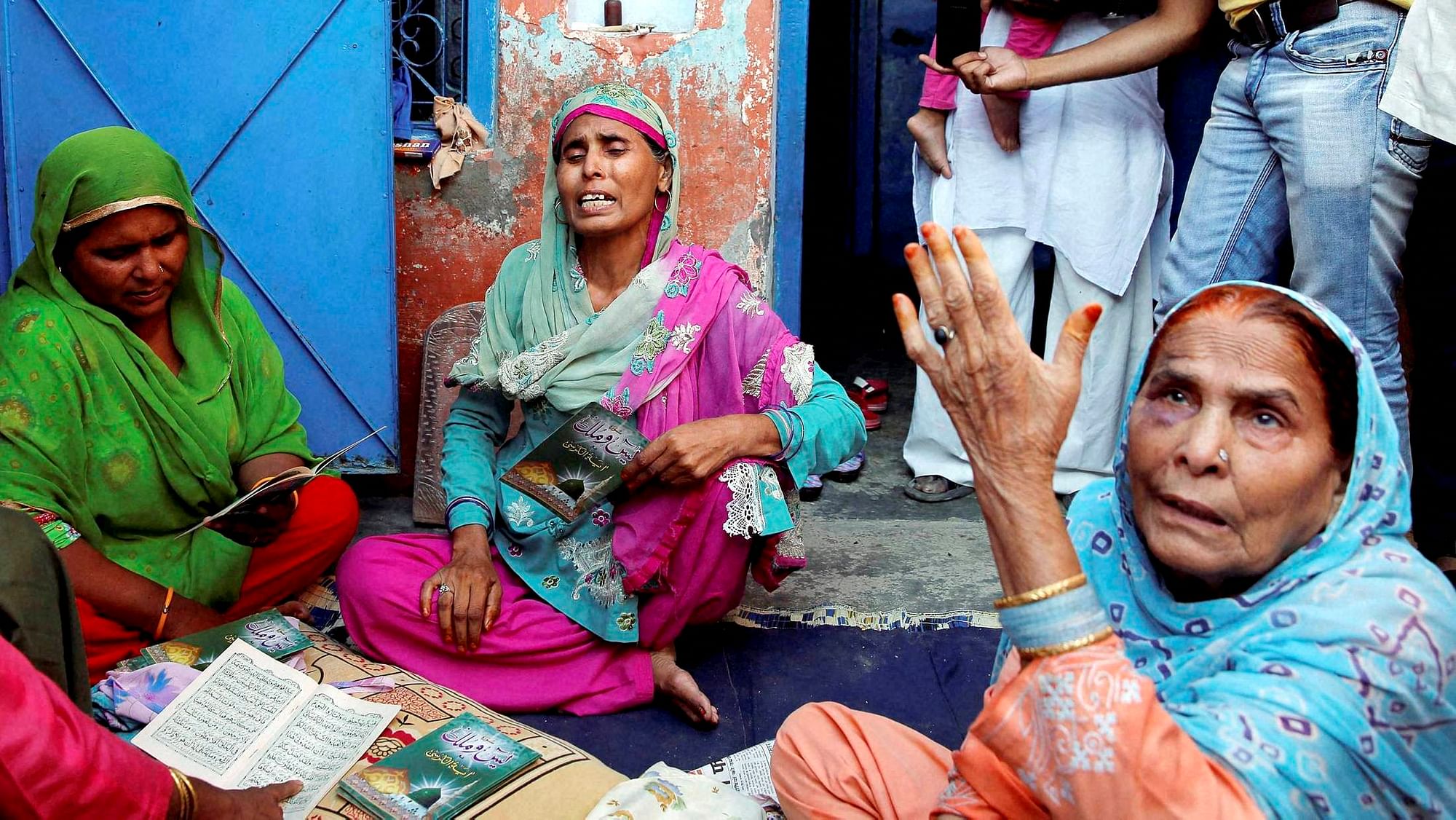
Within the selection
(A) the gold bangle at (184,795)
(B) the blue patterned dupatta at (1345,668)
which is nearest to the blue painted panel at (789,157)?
(B) the blue patterned dupatta at (1345,668)

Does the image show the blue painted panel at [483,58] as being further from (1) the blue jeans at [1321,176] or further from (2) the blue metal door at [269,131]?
(1) the blue jeans at [1321,176]

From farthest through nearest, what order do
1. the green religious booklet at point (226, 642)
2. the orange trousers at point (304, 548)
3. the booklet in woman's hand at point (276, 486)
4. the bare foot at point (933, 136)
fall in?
the bare foot at point (933, 136)
the orange trousers at point (304, 548)
the booklet in woman's hand at point (276, 486)
the green religious booklet at point (226, 642)

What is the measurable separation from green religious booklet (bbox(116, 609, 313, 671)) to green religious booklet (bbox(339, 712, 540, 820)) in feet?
1.79

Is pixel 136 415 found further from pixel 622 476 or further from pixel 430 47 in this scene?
pixel 430 47

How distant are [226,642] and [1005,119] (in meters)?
2.82

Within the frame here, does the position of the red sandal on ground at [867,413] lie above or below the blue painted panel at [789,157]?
below

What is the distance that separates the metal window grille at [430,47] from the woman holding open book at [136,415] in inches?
47.5

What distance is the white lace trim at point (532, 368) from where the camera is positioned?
316cm

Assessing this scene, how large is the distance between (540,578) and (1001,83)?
6.85 feet

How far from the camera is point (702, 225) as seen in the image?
438 centimetres

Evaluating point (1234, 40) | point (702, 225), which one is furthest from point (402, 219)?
point (1234, 40)

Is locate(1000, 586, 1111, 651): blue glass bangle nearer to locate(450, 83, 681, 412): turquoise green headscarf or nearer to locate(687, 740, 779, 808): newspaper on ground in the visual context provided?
locate(687, 740, 779, 808): newspaper on ground

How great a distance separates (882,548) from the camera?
4.10 metres

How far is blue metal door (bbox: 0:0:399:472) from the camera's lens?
12.3ft
